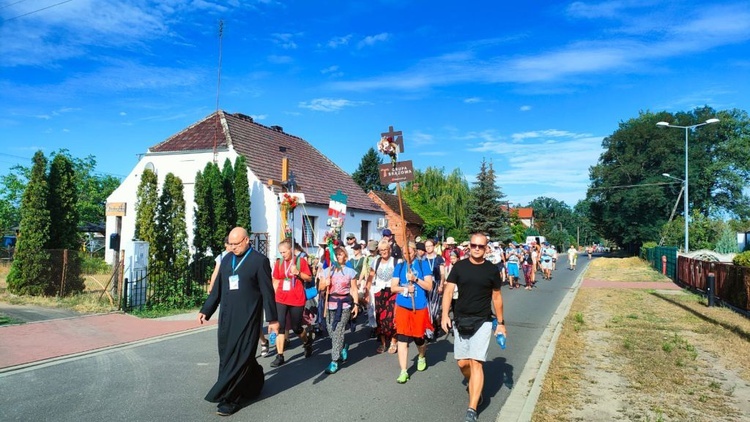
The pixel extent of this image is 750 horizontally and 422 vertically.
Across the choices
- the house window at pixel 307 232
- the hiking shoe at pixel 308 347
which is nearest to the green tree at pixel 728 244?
the house window at pixel 307 232

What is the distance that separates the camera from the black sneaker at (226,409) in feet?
16.9

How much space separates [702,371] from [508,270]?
43.8 feet

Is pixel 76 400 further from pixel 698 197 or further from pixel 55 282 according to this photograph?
pixel 698 197

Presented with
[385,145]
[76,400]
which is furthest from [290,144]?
[76,400]

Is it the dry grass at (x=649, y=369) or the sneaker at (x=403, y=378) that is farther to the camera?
the sneaker at (x=403, y=378)

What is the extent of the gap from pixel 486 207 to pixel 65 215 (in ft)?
124

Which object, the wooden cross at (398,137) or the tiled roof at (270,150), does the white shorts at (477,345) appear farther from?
the tiled roof at (270,150)

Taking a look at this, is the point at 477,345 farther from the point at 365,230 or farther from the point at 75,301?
the point at 365,230

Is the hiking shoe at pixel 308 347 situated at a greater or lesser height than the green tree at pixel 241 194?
lesser

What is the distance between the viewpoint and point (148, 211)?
13.6m

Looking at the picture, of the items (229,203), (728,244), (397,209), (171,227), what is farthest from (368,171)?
(171,227)

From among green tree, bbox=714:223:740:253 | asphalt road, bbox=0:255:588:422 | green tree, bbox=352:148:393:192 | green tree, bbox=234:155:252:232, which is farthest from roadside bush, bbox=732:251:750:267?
green tree, bbox=352:148:393:192

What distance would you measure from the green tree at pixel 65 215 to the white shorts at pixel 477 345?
1193 centimetres

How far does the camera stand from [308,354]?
7840 mm
